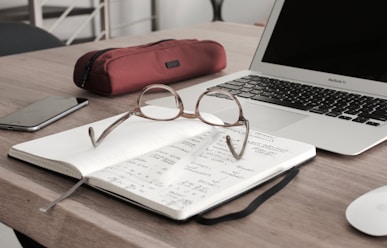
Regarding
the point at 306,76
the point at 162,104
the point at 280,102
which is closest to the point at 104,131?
the point at 162,104

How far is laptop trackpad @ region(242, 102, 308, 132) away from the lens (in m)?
0.87

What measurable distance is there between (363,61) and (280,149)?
394 mm

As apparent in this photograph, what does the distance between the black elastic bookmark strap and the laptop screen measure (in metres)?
0.41

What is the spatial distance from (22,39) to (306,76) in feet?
3.04

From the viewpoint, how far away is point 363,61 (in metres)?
1.04

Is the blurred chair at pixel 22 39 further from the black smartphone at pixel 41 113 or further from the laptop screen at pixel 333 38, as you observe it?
the laptop screen at pixel 333 38

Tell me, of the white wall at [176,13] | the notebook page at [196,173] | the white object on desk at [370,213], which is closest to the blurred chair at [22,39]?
the notebook page at [196,173]

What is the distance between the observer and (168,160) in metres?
0.70

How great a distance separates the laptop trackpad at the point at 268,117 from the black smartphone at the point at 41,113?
0.98ft

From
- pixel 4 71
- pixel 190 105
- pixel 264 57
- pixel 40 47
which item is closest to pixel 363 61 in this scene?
pixel 264 57

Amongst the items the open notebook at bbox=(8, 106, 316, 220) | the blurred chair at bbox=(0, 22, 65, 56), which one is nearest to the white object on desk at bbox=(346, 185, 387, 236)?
the open notebook at bbox=(8, 106, 316, 220)

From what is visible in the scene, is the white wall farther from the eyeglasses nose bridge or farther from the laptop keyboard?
the eyeglasses nose bridge

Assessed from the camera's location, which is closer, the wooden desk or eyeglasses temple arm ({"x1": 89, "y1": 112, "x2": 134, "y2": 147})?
the wooden desk

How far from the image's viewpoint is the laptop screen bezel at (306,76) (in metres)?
1.00
